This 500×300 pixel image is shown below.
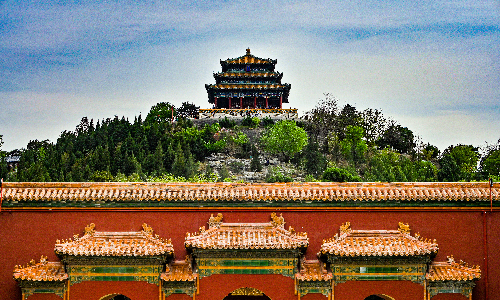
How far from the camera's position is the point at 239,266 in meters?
11.9

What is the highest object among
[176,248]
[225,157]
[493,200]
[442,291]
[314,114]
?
[314,114]

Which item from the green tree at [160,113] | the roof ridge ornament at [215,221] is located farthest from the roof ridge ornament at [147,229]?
the green tree at [160,113]

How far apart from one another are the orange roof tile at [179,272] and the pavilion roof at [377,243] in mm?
2902

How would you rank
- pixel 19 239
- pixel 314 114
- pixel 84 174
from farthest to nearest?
1. pixel 314 114
2. pixel 84 174
3. pixel 19 239

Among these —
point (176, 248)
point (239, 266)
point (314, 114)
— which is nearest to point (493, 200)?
point (239, 266)

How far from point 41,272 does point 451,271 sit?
892 cm

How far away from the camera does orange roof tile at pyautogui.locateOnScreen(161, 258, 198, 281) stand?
11725mm

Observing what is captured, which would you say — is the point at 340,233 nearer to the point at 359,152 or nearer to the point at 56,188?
the point at 56,188

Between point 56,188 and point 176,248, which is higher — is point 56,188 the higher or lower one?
the higher one

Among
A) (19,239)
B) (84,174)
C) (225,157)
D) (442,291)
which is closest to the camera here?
(442,291)

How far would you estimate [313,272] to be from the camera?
12.0 meters

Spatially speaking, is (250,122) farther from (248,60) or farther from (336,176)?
(336,176)

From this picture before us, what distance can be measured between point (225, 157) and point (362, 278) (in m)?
26.6

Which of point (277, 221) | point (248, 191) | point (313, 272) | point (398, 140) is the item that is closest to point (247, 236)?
point (277, 221)
